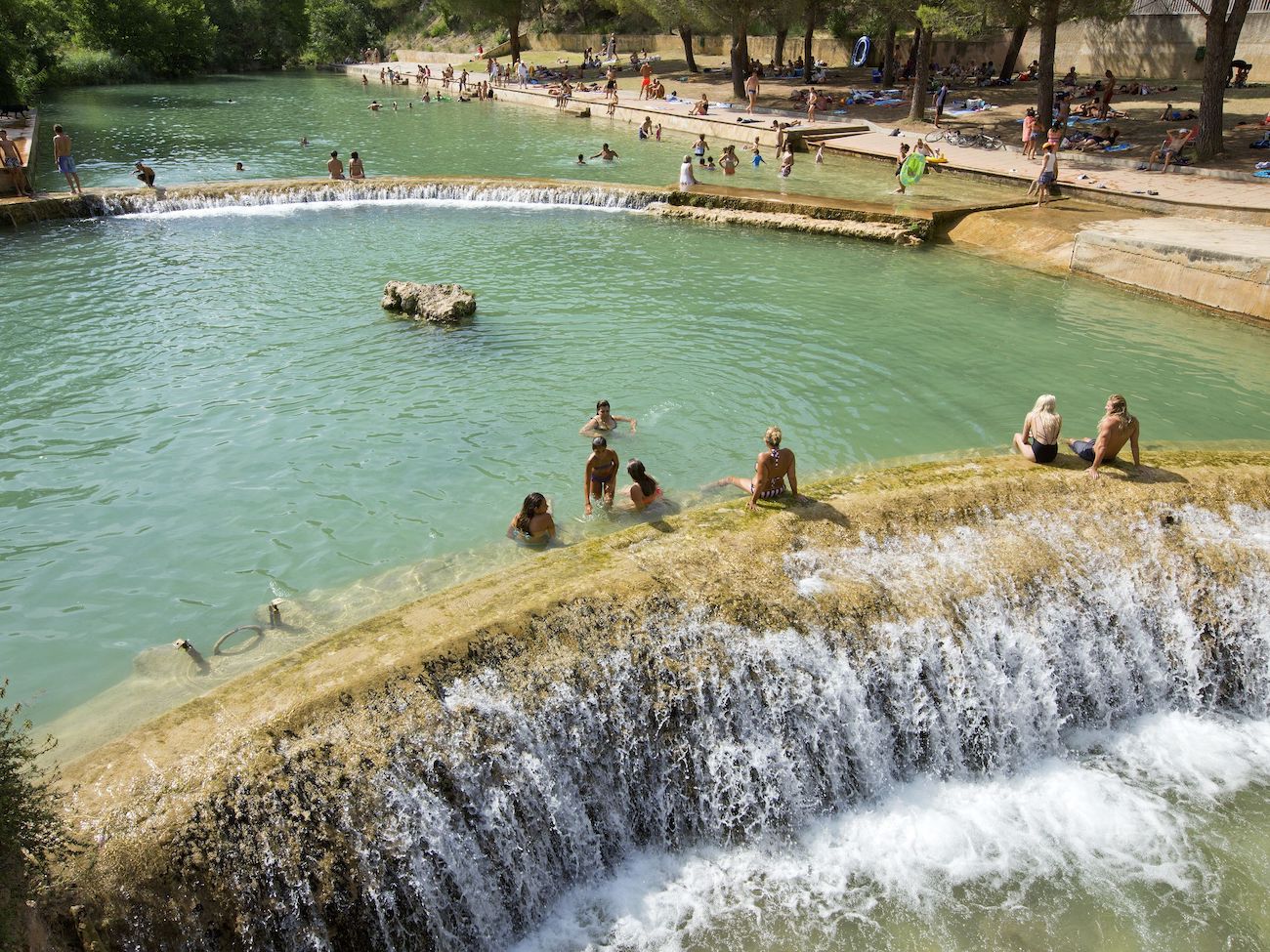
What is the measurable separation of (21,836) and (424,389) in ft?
29.7

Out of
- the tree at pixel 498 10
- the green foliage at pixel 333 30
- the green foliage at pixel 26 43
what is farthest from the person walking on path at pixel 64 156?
the green foliage at pixel 333 30

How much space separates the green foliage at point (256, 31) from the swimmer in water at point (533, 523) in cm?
7462

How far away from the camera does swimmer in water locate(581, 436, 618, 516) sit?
10.0m

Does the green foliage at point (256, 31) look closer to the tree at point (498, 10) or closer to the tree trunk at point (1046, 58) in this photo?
the tree at point (498, 10)

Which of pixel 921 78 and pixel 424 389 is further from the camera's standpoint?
pixel 921 78

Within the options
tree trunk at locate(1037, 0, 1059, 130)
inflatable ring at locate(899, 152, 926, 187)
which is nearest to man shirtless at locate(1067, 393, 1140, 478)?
inflatable ring at locate(899, 152, 926, 187)

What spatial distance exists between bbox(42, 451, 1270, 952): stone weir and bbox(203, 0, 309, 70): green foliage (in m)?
76.8

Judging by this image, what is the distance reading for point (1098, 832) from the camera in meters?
7.70

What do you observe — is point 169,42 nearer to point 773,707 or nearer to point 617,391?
point 617,391

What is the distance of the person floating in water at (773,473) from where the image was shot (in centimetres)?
934

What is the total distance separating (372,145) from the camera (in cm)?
3478

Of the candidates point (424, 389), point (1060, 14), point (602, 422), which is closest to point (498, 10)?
point (1060, 14)

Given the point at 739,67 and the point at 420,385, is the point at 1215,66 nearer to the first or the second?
the point at 420,385

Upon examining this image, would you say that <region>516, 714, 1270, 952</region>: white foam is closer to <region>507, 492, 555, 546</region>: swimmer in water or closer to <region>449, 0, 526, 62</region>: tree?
<region>507, 492, 555, 546</region>: swimmer in water
